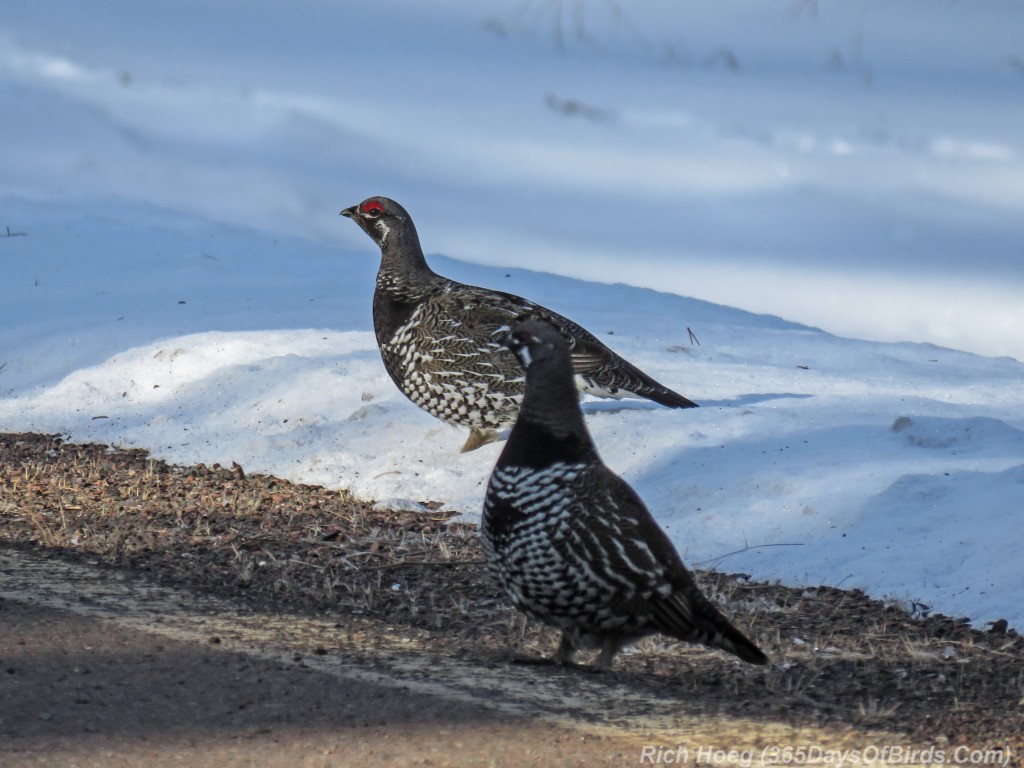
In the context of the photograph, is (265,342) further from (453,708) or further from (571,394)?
(453,708)

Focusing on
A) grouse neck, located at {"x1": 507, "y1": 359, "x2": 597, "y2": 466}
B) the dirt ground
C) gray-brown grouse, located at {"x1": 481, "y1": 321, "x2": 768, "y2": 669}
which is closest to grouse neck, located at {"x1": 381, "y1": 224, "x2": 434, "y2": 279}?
the dirt ground

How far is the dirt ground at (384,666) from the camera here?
13.7 feet

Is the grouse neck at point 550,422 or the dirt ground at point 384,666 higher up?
the grouse neck at point 550,422

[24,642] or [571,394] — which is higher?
[571,394]

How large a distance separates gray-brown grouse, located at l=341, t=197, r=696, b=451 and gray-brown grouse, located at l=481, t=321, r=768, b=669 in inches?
130

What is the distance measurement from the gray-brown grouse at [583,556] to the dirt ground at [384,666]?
0.20 meters

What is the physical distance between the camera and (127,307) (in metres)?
12.4

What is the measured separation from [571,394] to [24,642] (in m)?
2.08

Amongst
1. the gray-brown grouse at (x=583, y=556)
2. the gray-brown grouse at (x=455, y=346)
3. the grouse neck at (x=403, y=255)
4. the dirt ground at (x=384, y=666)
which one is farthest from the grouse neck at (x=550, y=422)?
the grouse neck at (x=403, y=255)

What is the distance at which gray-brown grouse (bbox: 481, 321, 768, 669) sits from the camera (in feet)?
15.8

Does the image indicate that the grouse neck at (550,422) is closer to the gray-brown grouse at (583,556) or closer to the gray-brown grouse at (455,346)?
the gray-brown grouse at (583,556)

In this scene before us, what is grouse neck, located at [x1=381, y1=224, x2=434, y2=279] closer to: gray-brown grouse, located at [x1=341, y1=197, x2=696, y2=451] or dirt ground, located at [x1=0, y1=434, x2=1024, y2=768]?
gray-brown grouse, located at [x1=341, y1=197, x2=696, y2=451]

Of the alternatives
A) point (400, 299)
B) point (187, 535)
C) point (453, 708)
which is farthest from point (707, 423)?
point (453, 708)

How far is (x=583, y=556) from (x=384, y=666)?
2.61 feet
